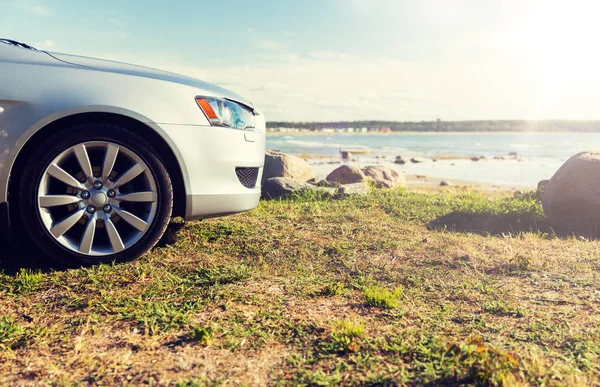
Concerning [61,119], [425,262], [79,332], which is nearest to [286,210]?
[425,262]

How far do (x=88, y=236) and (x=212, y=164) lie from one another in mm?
1107

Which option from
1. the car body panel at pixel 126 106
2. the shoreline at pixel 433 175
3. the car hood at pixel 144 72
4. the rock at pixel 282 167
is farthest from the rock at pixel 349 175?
the car body panel at pixel 126 106

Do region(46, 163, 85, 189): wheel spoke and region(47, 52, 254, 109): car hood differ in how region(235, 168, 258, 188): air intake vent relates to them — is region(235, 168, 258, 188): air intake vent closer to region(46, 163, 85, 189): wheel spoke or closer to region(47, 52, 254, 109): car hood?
region(47, 52, 254, 109): car hood

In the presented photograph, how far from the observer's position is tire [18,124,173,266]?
3.72m

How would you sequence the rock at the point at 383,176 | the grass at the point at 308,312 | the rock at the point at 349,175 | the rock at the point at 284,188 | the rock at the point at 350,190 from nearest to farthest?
1. the grass at the point at 308,312
2. the rock at the point at 350,190
3. the rock at the point at 284,188
4. the rock at the point at 349,175
5. the rock at the point at 383,176

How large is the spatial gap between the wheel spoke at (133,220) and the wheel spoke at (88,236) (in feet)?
0.65

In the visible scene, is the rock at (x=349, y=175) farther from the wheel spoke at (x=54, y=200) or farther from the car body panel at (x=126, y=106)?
the wheel spoke at (x=54, y=200)

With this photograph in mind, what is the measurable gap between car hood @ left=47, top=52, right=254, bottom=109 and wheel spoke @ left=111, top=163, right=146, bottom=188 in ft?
2.47

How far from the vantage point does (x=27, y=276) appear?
12.2 ft

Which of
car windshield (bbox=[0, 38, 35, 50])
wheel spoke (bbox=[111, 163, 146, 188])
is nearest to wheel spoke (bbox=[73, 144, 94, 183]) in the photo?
wheel spoke (bbox=[111, 163, 146, 188])

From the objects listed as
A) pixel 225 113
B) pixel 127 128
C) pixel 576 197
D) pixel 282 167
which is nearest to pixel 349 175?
pixel 282 167

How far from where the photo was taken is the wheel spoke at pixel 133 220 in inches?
152

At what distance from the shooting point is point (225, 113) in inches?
165

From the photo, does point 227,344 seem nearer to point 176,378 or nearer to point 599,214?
point 176,378
